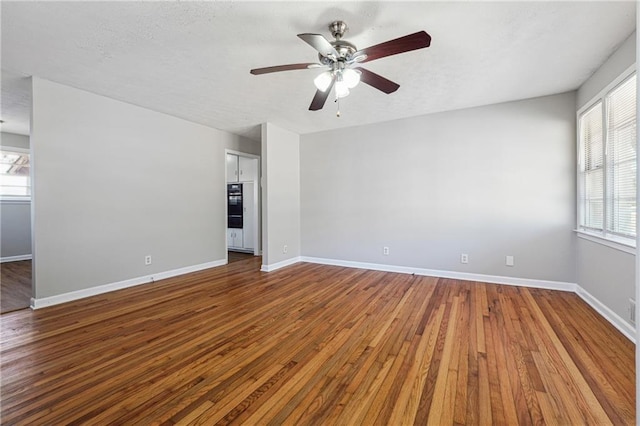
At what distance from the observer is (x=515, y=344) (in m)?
2.17

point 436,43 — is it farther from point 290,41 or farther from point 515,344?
point 515,344

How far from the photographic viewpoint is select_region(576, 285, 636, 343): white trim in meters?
2.21

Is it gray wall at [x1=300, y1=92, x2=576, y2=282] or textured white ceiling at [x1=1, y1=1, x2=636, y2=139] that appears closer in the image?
textured white ceiling at [x1=1, y1=1, x2=636, y2=139]

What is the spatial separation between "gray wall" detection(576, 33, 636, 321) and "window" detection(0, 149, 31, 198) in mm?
9152

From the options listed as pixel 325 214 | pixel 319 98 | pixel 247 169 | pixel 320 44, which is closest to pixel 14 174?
pixel 247 169

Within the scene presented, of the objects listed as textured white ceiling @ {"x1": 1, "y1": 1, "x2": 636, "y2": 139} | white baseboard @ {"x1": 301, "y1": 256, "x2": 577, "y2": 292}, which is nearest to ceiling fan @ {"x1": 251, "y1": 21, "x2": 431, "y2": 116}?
textured white ceiling @ {"x1": 1, "y1": 1, "x2": 636, "y2": 139}

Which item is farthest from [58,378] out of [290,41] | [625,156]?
[625,156]

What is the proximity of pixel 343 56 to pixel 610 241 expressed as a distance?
117 inches

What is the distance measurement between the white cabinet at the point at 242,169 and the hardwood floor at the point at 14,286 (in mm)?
3794

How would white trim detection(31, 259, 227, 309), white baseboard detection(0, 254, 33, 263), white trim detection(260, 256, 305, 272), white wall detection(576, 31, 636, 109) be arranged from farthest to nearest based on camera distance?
white baseboard detection(0, 254, 33, 263), white trim detection(260, 256, 305, 272), white trim detection(31, 259, 227, 309), white wall detection(576, 31, 636, 109)

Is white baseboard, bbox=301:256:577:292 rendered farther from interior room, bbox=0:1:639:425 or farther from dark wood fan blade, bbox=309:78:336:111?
dark wood fan blade, bbox=309:78:336:111

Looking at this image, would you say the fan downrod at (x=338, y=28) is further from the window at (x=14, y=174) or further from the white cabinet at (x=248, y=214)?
the window at (x=14, y=174)

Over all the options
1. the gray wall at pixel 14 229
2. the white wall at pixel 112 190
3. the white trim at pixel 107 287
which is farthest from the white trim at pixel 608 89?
the gray wall at pixel 14 229

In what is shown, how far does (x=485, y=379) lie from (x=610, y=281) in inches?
75.8
